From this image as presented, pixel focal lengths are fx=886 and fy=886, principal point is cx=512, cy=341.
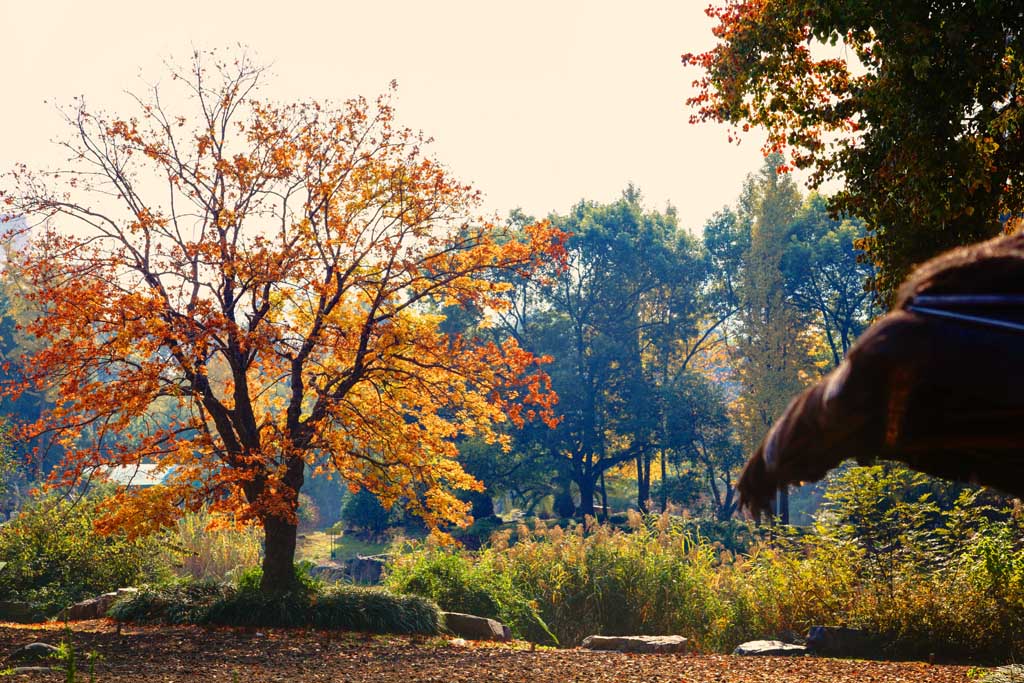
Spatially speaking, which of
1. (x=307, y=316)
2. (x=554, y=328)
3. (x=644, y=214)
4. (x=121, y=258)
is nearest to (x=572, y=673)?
(x=307, y=316)

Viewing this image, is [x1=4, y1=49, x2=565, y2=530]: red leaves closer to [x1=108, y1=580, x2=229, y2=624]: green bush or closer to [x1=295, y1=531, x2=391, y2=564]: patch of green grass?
[x1=108, y1=580, x2=229, y2=624]: green bush

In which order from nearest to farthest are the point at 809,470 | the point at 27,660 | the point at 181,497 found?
1. the point at 809,470
2. the point at 27,660
3. the point at 181,497

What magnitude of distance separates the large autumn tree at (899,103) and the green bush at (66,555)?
32.8 ft

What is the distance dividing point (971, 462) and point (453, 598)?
372 inches

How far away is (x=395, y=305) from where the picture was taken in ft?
36.3

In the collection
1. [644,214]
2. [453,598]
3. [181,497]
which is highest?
[644,214]

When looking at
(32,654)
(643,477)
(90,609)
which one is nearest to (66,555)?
(90,609)

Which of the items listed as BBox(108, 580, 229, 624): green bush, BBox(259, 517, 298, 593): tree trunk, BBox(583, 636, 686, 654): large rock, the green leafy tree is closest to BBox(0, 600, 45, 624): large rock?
BBox(108, 580, 229, 624): green bush

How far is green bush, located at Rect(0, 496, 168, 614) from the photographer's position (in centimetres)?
1206

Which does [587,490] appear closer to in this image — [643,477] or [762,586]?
A: [643,477]

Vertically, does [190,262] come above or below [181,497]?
above

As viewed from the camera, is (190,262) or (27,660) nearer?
(27,660)

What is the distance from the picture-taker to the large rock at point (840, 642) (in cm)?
880

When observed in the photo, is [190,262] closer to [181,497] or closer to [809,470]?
[181,497]
